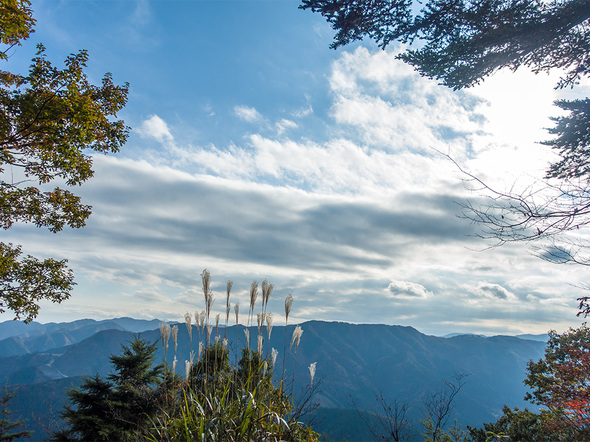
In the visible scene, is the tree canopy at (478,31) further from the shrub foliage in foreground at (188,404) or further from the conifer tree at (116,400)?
the conifer tree at (116,400)

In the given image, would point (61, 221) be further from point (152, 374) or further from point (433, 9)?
point (152, 374)

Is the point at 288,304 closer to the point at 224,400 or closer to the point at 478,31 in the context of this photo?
the point at 224,400

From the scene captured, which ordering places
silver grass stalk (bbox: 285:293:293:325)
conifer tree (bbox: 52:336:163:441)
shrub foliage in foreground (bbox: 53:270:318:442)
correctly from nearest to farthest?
shrub foliage in foreground (bbox: 53:270:318:442) < silver grass stalk (bbox: 285:293:293:325) < conifer tree (bbox: 52:336:163:441)

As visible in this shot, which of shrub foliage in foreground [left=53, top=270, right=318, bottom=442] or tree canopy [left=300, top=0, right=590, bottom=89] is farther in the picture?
tree canopy [left=300, top=0, right=590, bottom=89]

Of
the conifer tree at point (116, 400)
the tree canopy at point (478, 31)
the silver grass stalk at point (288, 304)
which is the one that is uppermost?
the tree canopy at point (478, 31)

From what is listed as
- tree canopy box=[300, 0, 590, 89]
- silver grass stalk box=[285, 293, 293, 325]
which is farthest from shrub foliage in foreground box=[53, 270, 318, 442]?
tree canopy box=[300, 0, 590, 89]

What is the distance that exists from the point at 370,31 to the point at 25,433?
1887 cm

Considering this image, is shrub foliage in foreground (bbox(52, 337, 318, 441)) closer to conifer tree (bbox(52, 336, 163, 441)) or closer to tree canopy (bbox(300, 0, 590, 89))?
conifer tree (bbox(52, 336, 163, 441))

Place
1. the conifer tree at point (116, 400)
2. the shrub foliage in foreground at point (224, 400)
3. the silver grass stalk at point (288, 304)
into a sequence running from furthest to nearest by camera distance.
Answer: the conifer tree at point (116, 400)
the silver grass stalk at point (288, 304)
the shrub foliage in foreground at point (224, 400)

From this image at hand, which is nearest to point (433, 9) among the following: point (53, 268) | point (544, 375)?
point (53, 268)

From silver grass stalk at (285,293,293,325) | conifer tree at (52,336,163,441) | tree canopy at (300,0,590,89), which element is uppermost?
tree canopy at (300,0,590,89)

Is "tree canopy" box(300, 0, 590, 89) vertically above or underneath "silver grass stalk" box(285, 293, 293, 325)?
above

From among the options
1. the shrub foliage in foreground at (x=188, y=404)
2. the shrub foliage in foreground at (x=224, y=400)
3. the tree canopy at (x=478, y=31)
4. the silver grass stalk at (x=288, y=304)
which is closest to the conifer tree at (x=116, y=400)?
the shrub foliage in foreground at (x=188, y=404)

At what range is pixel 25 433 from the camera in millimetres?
13617
